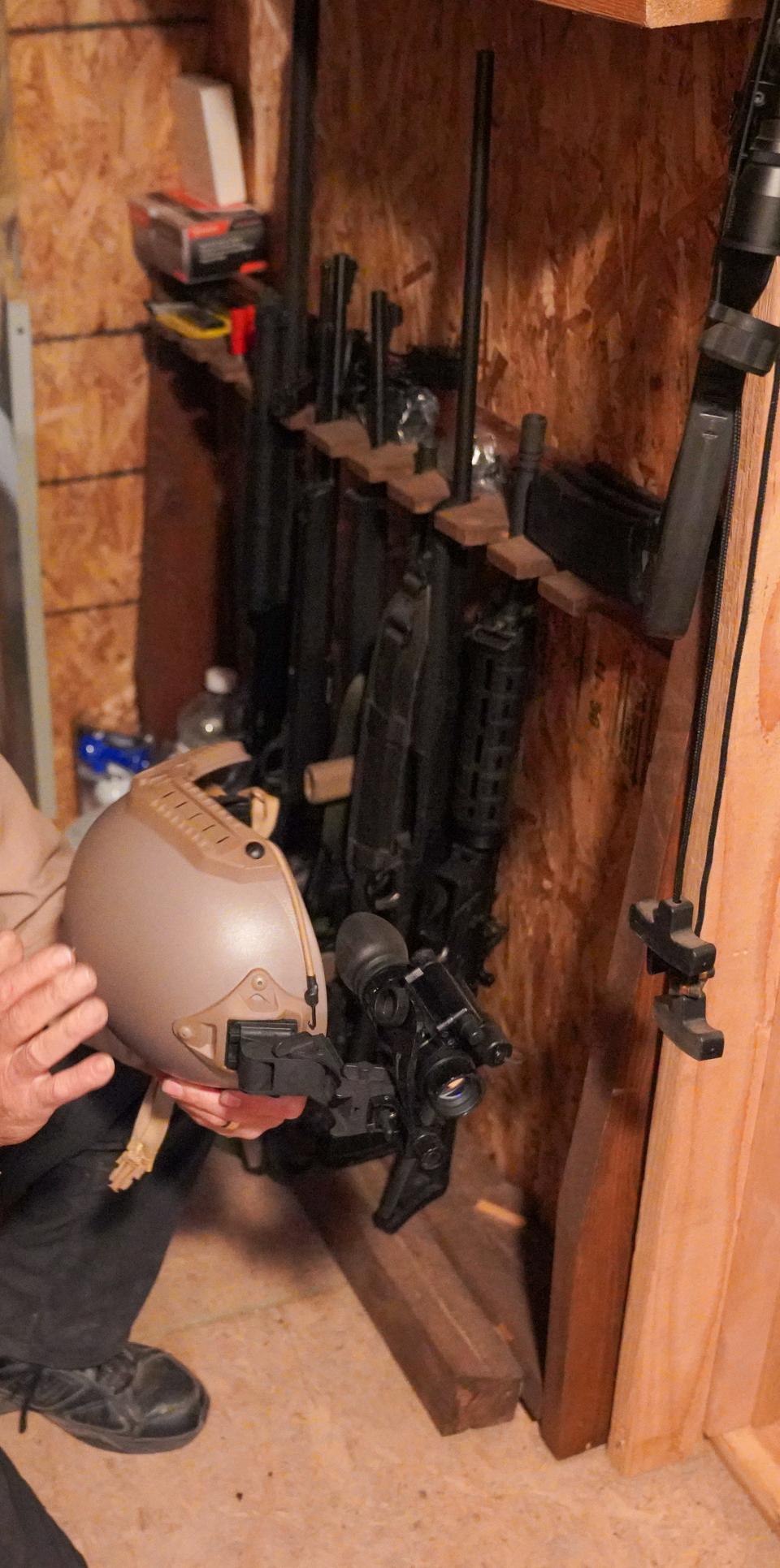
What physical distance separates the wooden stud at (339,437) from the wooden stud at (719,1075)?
72 cm

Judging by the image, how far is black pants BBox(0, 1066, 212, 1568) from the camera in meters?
1.80

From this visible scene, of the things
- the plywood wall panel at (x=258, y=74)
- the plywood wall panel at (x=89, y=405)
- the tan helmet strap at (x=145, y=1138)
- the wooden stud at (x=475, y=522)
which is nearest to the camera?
the tan helmet strap at (x=145, y=1138)

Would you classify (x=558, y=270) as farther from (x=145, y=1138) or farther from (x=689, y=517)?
(x=145, y=1138)

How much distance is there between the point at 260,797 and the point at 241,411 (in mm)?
1149

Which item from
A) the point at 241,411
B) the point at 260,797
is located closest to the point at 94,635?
the point at 241,411

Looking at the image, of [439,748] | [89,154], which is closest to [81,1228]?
[439,748]

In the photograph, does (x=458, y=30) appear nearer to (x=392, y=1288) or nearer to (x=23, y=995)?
(x=23, y=995)

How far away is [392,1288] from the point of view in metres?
1.97

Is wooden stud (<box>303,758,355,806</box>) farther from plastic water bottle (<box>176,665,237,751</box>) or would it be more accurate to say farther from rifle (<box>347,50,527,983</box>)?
plastic water bottle (<box>176,665,237,751</box>)

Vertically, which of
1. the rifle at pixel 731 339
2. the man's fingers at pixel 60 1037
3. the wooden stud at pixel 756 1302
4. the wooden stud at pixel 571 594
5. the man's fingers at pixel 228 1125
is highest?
the rifle at pixel 731 339

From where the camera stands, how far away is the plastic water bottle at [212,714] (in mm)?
2637

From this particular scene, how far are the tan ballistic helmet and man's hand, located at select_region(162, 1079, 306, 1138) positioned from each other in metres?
0.03

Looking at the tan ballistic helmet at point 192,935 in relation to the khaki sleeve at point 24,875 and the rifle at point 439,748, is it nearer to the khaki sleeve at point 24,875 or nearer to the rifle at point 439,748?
the khaki sleeve at point 24,875

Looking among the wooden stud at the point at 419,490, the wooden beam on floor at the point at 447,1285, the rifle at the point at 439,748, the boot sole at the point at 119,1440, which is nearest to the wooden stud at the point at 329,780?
the rifle at the point at 439,748
